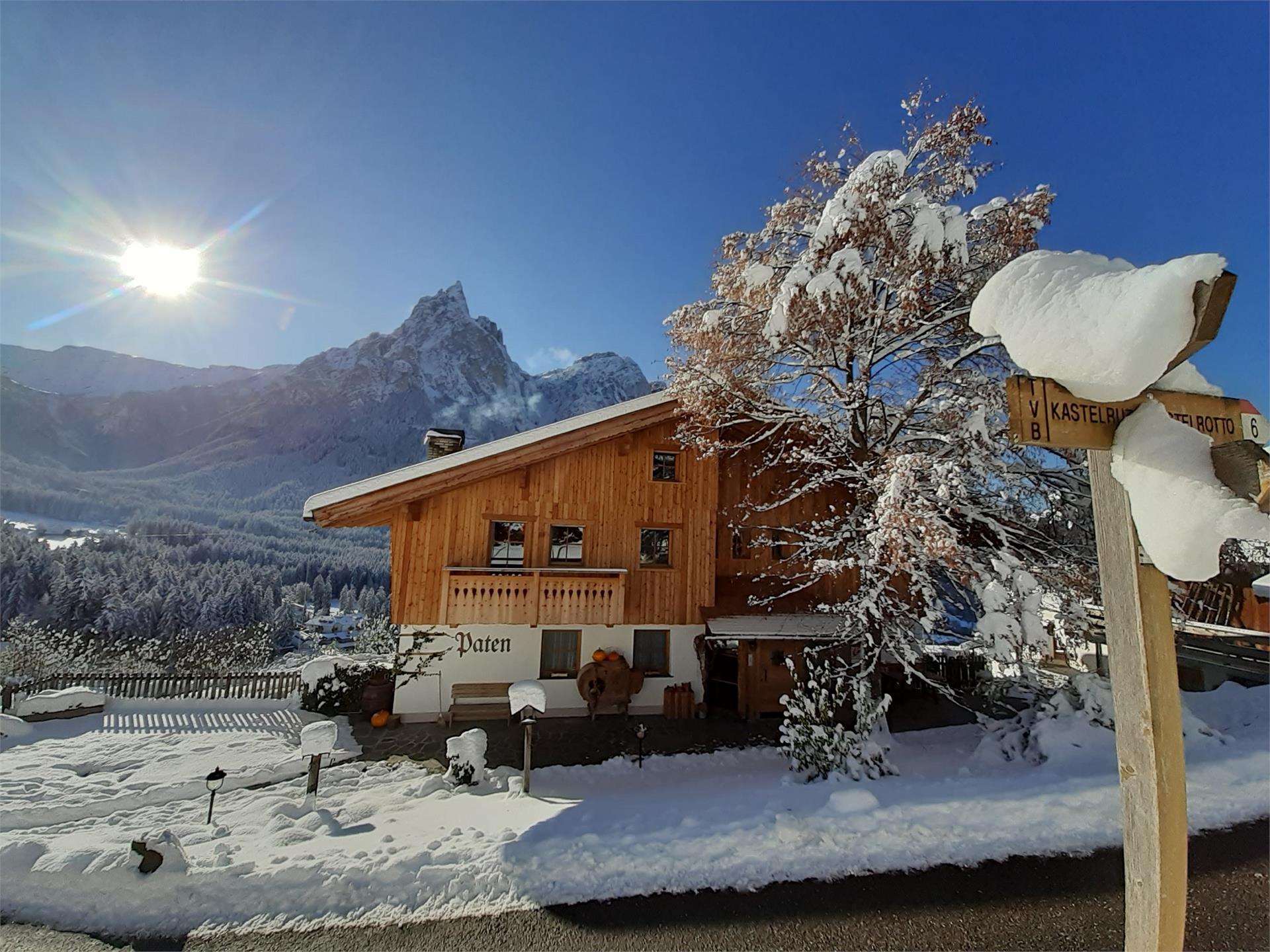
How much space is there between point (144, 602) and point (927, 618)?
200ft

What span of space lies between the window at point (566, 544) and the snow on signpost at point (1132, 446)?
12.1 meters

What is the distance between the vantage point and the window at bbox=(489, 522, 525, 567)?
14.0 m

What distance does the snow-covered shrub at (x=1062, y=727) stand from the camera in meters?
9.78

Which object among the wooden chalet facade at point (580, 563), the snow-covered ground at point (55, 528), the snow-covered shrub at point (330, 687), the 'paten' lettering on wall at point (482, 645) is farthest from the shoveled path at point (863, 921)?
the snow-covered ground at point (55, 528)

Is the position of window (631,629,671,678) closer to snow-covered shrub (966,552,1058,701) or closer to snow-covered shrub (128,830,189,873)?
snow-covered shrub (966,552,1058,701)

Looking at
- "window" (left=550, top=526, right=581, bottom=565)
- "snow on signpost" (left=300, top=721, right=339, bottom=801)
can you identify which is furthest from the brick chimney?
"snow on signpost" (left=300, top=721, right=339, bottom=801)

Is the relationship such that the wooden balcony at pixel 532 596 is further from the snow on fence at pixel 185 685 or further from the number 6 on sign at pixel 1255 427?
the number 6 on sign at pixel 1255 427

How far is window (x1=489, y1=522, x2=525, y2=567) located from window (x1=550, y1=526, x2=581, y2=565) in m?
0.79

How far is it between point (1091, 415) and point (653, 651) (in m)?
13.4

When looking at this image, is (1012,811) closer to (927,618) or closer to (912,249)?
(927,618)

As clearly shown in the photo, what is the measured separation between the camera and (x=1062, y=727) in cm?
1002

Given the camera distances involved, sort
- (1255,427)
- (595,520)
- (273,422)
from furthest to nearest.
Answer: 1. (273,422)
2. (595,520)
3. (1255,427)

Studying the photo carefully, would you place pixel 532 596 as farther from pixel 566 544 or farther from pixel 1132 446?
pixel 1132 446

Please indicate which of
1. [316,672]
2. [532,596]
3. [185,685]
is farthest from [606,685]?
[185,685]
